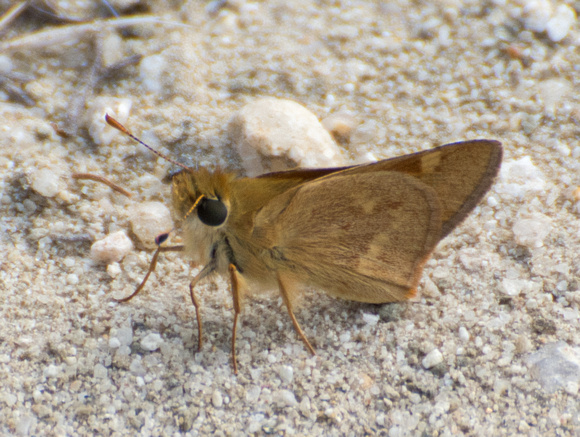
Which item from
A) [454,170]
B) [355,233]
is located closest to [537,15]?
[454,170]

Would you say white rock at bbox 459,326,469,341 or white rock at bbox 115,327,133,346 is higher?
white rock at bbox 459,326,469,341

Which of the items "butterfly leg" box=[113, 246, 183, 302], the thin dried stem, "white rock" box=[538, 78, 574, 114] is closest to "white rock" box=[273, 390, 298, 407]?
"butterfly leg" box=[113, 246, 183, 302]

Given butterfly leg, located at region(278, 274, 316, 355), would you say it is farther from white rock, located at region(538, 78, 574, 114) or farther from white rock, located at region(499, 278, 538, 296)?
white rock, located at region(538, 78, 574, 114)

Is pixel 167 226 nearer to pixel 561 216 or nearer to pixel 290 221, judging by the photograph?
pixel 290 221

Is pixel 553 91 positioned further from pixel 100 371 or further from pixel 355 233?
pixel 100 371

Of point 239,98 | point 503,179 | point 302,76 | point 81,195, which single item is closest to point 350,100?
point 302,76

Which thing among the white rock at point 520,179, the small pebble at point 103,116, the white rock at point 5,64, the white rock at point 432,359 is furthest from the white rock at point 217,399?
the white rock at point 5,64
